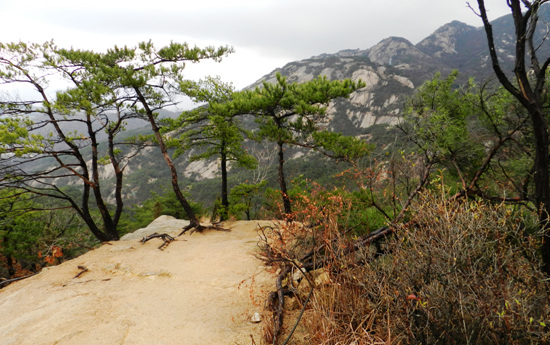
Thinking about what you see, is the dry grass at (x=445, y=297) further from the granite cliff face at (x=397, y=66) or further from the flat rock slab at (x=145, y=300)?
the granite cliff face at (x=397, y=66)

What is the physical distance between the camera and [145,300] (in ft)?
12.4

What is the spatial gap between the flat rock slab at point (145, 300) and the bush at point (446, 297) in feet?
3.49

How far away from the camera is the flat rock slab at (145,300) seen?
2.85 metres

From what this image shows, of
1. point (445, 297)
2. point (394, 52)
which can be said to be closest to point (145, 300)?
point (445, 297)

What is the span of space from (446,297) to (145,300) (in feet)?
13.1

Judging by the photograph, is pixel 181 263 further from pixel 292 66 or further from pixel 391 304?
pixel 292 66

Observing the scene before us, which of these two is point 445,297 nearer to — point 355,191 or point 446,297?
point 446,297

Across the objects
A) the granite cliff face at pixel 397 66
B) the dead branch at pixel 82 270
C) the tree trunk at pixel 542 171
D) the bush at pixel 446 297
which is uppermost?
the granite cliff face at pixel 397 66

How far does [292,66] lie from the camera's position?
10594 centimetres

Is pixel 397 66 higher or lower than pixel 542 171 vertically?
higher

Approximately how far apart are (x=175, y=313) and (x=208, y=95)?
24.3 ft

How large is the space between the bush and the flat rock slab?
3.49 ft

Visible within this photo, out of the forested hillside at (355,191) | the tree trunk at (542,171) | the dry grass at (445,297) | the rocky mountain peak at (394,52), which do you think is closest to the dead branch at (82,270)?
the forested hillside at (355,191)

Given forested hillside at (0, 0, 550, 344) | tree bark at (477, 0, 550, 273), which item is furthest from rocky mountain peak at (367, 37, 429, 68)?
tree bark at (477, 0, 550, 273)
